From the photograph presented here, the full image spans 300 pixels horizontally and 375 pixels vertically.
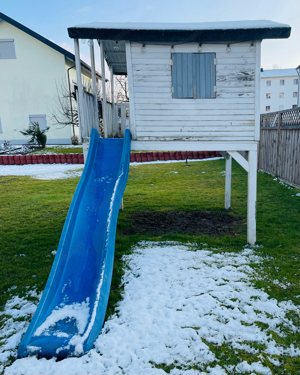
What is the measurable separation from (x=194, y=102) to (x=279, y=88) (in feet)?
190

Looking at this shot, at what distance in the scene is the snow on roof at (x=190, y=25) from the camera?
4.84 meters

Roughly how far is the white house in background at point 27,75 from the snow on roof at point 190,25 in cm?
1754

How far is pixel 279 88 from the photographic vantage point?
179 feet

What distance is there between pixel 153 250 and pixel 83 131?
8.80 ft

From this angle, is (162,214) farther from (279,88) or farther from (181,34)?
(279,88)

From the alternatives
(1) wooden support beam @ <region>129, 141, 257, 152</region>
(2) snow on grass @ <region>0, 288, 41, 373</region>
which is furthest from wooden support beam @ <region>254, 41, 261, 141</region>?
(2) snow on grass @ <region>0, 288, 41, 373</region>

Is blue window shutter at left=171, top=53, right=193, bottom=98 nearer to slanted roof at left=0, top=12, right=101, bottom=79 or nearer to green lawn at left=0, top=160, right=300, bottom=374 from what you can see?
green lawn at left=0, top=160, right=300, bottom=374

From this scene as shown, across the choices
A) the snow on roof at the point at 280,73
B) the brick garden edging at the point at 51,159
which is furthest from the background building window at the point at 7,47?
the snow on roof at the point at 280,73

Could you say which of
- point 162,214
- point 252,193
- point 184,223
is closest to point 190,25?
point 252,193

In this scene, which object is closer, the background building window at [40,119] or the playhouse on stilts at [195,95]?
the playhouse on stilts at [195,95]

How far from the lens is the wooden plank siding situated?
207 inches

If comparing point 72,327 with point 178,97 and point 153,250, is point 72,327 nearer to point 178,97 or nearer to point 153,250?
point 153,250

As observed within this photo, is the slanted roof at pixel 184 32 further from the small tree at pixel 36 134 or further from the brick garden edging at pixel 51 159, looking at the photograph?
the small tree at pixel 36 134

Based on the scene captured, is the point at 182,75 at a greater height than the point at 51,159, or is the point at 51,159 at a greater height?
the point at 182,75
